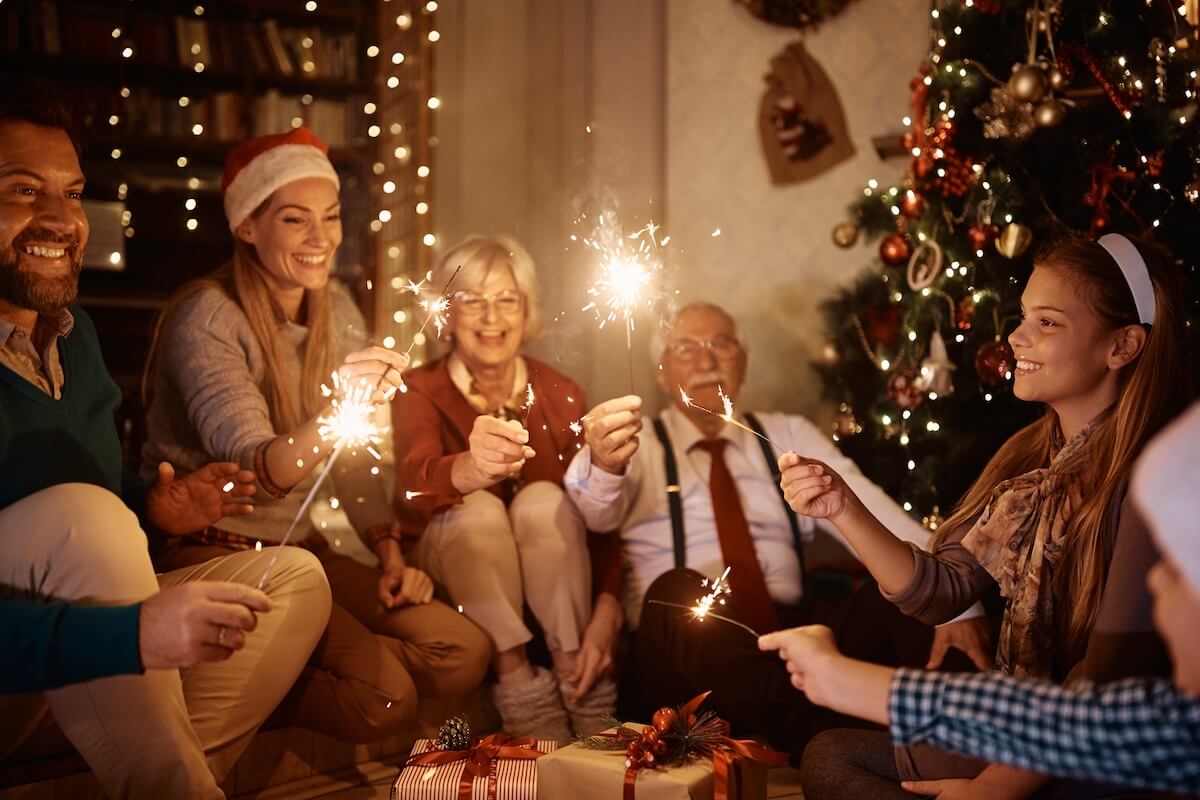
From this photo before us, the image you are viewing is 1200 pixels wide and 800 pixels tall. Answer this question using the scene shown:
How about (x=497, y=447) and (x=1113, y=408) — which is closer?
(x=1113, y=408)

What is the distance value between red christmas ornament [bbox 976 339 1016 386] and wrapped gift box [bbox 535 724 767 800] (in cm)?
119

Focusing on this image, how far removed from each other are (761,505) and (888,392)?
598 mm

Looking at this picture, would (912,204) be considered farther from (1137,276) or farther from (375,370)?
(375,370)

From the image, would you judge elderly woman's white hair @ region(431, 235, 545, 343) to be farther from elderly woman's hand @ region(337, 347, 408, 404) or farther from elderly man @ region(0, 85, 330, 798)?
elderly man @ region(0, 85, 330, 798)

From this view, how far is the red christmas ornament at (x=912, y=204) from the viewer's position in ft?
9.29

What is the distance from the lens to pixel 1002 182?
257 cm

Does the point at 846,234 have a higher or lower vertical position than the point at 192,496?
higher

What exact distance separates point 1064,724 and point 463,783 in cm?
99

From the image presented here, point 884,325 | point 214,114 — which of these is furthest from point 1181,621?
point 214,114

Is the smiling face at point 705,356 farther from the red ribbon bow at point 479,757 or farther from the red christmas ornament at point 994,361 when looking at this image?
the red ribbon bow at point 479,757

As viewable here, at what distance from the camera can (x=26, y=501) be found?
1474 mm

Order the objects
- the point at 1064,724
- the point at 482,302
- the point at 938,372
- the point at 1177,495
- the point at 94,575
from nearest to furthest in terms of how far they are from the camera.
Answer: the point at 1177,495 → the point at 1064,724 → the point at 94,575 → the point at 482,302 → the point at 938,372

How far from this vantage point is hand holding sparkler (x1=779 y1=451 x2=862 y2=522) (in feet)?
5.30

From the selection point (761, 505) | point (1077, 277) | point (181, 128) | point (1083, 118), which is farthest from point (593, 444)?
point (181, 128)
